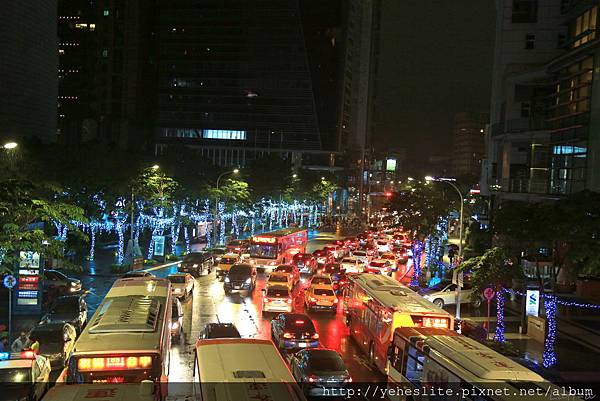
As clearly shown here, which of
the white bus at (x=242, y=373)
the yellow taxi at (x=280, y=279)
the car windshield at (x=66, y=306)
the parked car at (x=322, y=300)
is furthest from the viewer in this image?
the yellow taxi at (x=280, y=279)

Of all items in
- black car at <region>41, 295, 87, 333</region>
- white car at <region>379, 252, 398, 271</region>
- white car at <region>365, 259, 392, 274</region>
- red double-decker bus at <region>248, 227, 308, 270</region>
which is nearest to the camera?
black car at <region>41, 295, 87, 333</region>

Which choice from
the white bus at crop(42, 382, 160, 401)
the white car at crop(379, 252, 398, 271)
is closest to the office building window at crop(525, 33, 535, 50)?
the white car at crop(379, 252, 398, 271)

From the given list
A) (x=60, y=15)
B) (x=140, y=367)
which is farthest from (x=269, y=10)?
(x=140, y=367)

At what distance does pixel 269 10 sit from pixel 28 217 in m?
123

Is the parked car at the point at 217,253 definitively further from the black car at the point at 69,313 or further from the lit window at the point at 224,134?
the lit window at the point at 224,134

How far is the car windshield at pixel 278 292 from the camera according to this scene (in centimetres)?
2888

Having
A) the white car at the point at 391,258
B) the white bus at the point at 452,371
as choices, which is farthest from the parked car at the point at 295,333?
the white car at the point at 391,258

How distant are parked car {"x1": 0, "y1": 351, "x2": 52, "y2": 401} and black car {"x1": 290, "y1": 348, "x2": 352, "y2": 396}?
677cm

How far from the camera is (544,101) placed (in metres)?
44.7

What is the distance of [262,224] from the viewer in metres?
93.8

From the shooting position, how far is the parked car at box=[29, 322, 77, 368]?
19375 mm

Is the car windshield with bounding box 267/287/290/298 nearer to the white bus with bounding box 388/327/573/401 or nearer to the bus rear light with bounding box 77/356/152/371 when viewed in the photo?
the white bus with bounding box 388/327/573/401

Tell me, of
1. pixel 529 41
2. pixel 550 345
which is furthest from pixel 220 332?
pixel 529 41

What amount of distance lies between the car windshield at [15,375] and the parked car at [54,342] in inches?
198
